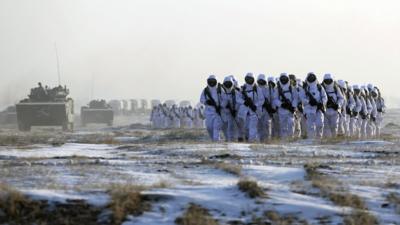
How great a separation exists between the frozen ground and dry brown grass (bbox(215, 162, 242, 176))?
3.3 inches

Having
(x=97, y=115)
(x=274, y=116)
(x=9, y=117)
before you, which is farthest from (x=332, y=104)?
(x=9, y=117)

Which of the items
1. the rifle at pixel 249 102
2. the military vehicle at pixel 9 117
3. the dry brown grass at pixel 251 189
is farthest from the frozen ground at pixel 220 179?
the military vehicle at pixel 9 117

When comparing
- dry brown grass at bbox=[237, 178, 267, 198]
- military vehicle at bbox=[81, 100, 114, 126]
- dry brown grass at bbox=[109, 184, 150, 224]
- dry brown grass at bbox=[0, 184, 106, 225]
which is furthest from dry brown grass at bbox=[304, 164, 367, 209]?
military vehicle at bbox=[81, 100, 114, 126]

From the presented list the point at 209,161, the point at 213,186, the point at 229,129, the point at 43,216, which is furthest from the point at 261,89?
the point at 43,216

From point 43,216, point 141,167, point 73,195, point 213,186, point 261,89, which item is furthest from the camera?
point 261,89

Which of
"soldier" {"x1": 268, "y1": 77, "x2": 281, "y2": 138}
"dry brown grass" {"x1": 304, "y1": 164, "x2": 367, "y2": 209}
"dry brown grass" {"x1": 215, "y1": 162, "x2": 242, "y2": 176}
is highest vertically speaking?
"soldier" {"x1": 268, "y1": 77, "x2": 281, "y2": 138}

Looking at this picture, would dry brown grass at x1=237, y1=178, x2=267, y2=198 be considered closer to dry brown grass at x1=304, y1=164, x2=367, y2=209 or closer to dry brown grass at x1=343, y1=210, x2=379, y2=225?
dry brown grass at x1=304, y1=164, x2=367, y2=209

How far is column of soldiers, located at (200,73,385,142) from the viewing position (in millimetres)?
23891

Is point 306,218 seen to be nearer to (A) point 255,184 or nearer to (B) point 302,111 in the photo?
(A) point 255,184

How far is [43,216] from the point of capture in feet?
26.1

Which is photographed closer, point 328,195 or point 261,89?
point 328,195

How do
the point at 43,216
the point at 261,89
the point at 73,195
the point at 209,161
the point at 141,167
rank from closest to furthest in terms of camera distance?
the point at 43,216 < the point at 73,195 < the point at 141,167 < the point at 209,161 < the point at 261,89

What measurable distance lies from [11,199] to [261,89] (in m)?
16.5

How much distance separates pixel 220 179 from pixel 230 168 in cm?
102
